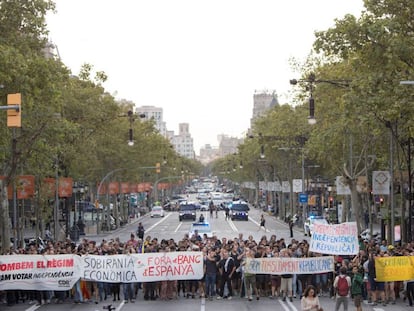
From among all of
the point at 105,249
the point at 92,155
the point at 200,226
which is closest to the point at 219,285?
the point at 105,249

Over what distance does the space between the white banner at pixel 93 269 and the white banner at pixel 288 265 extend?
5.24 ft

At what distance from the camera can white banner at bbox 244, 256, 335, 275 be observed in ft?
90.1

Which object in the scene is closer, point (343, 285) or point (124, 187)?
point (343, 285)

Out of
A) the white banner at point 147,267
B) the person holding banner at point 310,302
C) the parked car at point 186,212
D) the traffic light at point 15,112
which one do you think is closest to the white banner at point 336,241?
the white banner at point 147,267

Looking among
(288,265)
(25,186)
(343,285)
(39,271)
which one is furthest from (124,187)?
(343,285)

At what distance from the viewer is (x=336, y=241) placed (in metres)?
28.4

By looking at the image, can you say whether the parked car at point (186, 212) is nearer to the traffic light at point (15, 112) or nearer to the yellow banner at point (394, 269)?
the yellow banner at point (394, 269)

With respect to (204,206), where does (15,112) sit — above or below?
above

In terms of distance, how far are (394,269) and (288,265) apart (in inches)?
123

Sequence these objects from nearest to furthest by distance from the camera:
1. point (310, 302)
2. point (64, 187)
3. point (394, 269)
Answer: point (310, 302)
point (394, 269)
point (64, 187)

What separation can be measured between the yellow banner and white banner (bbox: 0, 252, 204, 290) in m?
5.21

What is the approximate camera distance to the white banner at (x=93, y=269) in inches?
1053

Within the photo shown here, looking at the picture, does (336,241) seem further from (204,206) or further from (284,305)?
(204,206)

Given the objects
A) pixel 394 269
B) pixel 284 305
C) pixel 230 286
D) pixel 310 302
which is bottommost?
pixel 284 305
